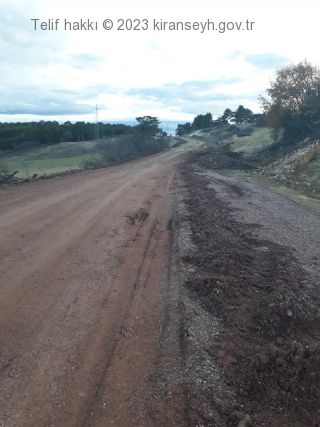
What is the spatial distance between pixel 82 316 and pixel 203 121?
90.4 meters

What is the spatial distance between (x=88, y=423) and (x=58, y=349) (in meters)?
1.49

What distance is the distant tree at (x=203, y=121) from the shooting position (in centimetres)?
9319

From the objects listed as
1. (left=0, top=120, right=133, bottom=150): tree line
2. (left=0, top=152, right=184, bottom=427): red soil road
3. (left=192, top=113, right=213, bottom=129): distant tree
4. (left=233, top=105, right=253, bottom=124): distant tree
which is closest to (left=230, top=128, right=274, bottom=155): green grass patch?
(left=0, top=120, right=133, bottom=150): tree line

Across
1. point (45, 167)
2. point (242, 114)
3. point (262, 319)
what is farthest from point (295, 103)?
point (242, 114)

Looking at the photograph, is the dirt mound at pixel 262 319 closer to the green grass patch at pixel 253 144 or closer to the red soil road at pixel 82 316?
the red soil road at pixel 82 316

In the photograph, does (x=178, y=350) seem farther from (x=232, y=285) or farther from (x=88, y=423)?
(x=232, y=285)

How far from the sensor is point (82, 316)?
665 cm

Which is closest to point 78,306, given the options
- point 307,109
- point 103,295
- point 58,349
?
point 103,295

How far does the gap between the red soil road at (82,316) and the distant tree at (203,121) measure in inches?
3241

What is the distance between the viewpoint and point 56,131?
6172cm

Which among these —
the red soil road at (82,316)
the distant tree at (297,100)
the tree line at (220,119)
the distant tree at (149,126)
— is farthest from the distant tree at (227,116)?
the red soil road at (82,316)

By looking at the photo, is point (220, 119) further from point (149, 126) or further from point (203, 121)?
point (149, 126)

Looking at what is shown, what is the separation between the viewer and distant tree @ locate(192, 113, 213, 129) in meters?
93.2

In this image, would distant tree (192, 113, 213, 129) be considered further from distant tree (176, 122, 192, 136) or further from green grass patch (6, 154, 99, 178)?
green grass patch (6, 154, 99, 178)
